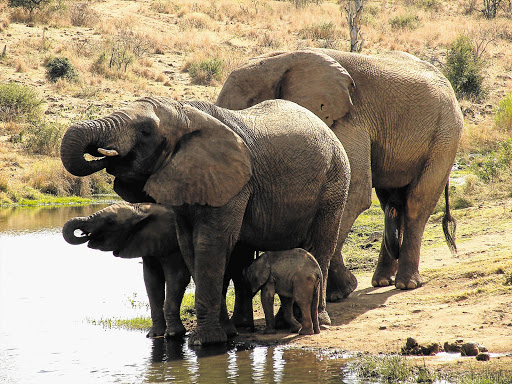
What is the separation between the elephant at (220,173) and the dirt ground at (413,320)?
49 cm

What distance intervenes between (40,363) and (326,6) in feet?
150

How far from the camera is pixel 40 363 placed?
7.55 m

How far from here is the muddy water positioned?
6.93m

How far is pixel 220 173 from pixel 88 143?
131cm

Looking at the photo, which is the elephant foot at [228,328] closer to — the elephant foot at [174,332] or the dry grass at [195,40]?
the elephant foot at [174,332]

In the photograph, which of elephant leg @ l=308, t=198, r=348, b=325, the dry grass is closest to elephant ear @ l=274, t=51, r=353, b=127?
elephant leg @ l=308, t=198, r=348, b=325

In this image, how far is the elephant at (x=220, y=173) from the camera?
6.90m

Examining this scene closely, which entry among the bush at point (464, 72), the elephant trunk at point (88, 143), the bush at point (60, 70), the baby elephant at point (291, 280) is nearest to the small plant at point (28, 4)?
the bush at point (60, 70)

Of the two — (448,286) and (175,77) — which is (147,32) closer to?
(175,77)

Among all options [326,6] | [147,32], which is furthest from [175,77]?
[326,6]

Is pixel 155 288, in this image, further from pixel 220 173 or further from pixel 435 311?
pixel 435 311

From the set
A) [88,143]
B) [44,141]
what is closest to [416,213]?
[88,143]

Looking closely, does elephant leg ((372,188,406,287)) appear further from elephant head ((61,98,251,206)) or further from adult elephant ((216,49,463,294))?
elephant head ((61,98,251,206))

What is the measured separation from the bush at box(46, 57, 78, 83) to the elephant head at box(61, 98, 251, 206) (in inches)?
891
